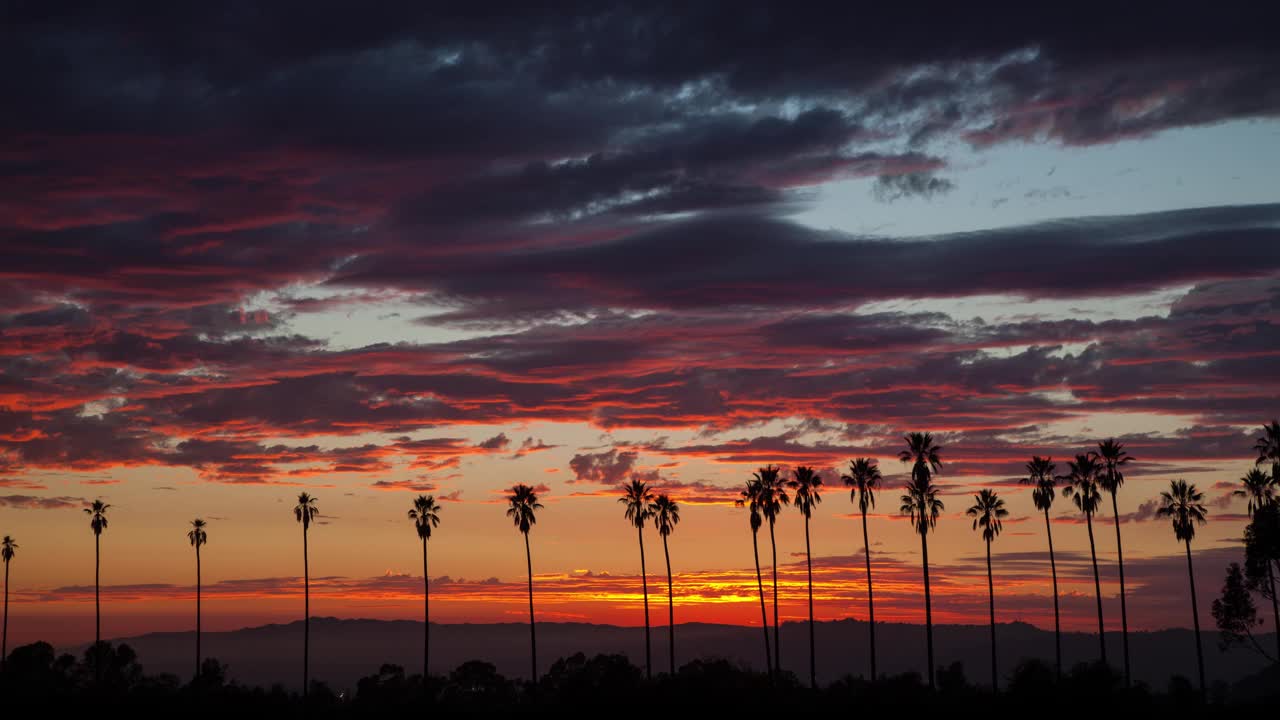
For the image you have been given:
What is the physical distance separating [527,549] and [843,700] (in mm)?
56975

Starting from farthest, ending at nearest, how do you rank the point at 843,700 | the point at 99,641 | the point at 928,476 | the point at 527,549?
1. the point at 99,641
2. the point at 527,549
3. the point at 928,476
4. the point at 843,700

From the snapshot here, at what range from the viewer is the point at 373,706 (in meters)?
84.8

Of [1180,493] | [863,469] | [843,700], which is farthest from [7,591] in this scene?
[1180,493]

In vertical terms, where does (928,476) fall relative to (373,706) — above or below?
above

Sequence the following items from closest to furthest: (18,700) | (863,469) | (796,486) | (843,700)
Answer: (18,700), (843,700), (863,469), (796,486)

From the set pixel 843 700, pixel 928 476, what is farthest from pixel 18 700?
pixel 928 476

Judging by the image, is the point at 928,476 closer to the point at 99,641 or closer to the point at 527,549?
the point at 527,549

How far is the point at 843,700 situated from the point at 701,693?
9.61 m

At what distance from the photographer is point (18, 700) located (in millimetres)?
74500

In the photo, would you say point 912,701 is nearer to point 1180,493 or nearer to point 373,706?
point 373,706

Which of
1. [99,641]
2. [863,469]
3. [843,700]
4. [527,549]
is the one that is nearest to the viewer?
[843,700]

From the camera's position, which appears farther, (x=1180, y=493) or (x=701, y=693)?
(x=1180, y=493)

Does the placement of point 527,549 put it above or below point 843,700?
above

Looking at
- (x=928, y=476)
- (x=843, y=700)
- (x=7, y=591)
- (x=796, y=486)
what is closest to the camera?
(x=843, y=700)
